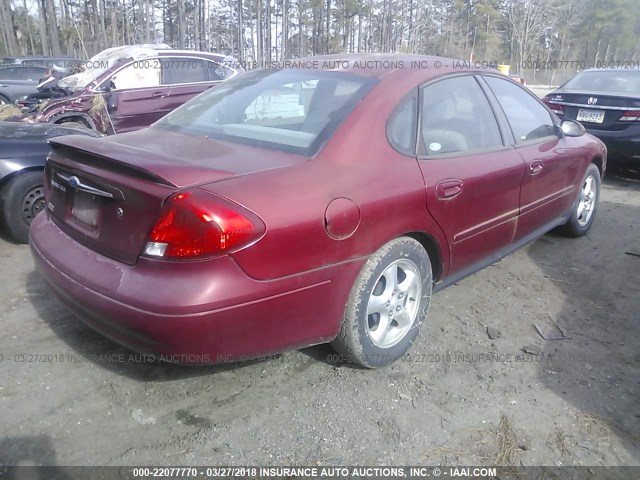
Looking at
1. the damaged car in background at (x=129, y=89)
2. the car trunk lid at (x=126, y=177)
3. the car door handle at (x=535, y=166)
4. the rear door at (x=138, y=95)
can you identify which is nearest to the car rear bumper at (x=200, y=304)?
the car trunk lid at (x=126, y=177)

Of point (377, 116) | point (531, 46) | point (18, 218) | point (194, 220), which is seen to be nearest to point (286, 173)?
point (194, 220)

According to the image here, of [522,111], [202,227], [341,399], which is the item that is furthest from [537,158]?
[202,227]

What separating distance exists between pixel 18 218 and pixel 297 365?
9.13 feet

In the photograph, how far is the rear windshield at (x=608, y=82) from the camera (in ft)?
23.4

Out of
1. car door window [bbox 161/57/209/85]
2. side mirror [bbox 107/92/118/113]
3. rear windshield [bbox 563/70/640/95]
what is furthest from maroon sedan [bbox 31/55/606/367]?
car door window [bbox 161/57/209/85]

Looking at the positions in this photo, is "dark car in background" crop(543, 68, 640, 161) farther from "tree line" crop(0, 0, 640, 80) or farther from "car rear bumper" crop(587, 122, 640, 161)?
"tree line" crop(0, 0, 640, 80)

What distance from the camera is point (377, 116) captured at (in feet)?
8.36

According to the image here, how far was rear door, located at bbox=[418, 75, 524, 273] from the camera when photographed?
2.78 meters

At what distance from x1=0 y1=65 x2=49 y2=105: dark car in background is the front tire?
14296 millimetres

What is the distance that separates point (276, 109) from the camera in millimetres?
2928

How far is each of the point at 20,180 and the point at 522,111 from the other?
12.6 ft

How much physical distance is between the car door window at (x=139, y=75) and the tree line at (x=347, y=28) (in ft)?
104

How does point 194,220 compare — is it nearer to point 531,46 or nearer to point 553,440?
point 553,440

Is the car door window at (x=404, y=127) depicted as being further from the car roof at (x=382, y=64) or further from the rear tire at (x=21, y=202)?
the rear tire at (x=21, y=202)
